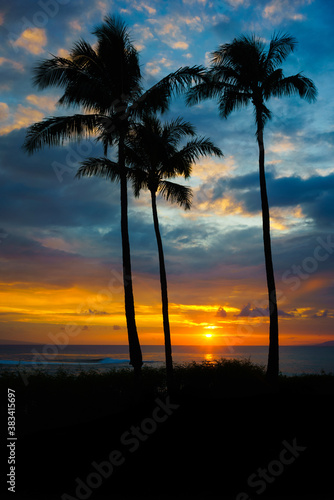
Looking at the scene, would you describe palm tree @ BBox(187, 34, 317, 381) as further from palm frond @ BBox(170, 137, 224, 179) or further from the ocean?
the ocean

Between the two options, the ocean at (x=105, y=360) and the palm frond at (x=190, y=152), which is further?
the ocean at (x=105, y=360)

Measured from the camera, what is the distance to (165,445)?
34.0 feet

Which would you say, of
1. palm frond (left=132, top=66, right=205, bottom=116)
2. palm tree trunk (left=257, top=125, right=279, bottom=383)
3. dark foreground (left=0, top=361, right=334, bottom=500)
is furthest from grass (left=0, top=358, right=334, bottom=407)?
palm frond (left=132, top=66, right=205, bottom=116)

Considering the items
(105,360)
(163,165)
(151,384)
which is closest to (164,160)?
(163,165)

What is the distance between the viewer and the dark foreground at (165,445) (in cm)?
822

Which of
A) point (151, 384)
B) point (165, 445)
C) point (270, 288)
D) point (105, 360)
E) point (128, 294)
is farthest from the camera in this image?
point (105, 360)

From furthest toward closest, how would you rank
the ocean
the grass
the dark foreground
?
the ocean
the grass
the dark foreground

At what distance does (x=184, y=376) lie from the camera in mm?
19844

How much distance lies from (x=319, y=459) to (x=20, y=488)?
6.58 m

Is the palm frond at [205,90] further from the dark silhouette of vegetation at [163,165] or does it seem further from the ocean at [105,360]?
the ocean at [105,360]

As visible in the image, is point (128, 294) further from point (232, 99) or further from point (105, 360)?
point (105, 360)

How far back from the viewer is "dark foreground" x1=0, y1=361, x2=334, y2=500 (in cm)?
822

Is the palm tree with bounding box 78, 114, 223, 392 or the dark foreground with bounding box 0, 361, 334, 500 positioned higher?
the palm tree with bounding box 78, 114, 223, 392

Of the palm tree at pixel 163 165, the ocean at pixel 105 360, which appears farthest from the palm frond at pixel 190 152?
Result: the ocean at pixel 105 360
